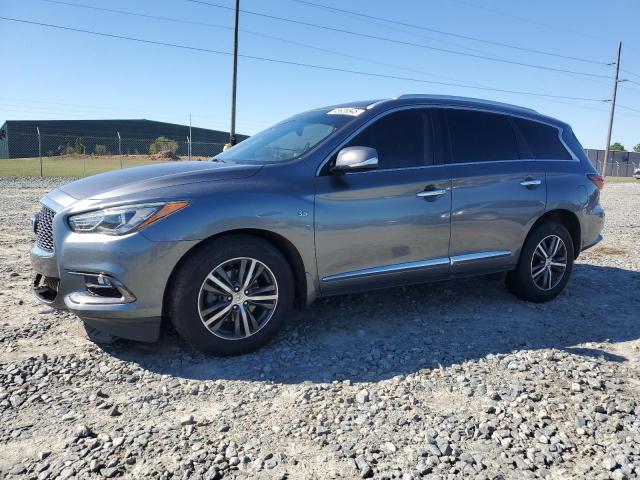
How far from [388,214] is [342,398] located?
5.02ft

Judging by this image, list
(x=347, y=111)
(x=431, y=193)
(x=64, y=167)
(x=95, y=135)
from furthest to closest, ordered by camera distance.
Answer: (x=95, y=135) → (x=64, y=167) → (x=347, y=111) → (x=431, y=193)

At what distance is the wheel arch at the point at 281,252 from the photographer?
3404mm

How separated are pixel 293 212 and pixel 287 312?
2.39 ft

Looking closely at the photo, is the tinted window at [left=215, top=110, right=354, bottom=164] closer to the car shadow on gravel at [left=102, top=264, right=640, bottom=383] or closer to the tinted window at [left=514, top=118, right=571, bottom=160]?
the car shadow on gravel at [left=102, top=264, right=640, bottom=383]

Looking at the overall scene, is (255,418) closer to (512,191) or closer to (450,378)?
(450,378)

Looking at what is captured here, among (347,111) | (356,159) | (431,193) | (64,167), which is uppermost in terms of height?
(347,111)

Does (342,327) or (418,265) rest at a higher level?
(418,265)

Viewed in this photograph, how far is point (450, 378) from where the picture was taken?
3365 mm

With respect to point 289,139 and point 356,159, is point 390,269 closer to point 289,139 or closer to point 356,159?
point 356,159

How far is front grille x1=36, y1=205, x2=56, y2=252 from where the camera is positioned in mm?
3529

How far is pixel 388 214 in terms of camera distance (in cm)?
401

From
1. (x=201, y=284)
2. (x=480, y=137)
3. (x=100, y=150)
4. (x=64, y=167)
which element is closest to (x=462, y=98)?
(x=480, y=137)

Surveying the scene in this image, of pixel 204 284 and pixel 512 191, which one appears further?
pixel 512 191

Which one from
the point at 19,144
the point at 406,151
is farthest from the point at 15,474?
the point at 19,144
